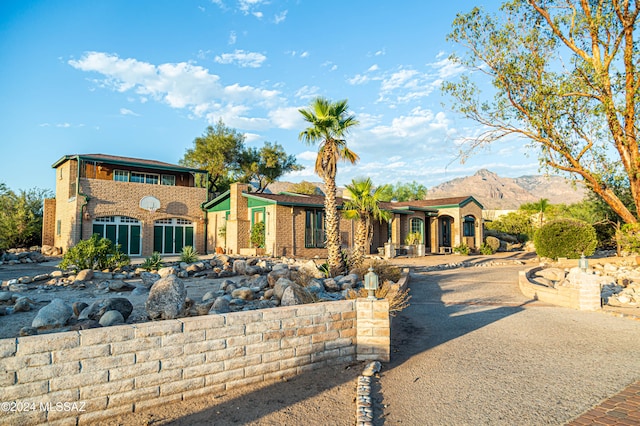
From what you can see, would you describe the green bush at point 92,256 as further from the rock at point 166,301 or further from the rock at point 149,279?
the rock at point 166,301

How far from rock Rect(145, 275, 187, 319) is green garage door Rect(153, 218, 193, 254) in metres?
19.2

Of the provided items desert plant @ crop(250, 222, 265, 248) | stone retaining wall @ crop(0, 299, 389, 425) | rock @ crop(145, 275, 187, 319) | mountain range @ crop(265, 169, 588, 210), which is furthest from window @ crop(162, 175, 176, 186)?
mountain range @ crop(265, 169, 588, 210)

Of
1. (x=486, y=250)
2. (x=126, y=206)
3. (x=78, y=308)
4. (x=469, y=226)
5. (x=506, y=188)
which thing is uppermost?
(x=506, y=188)

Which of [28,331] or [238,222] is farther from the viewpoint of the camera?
[238,222]

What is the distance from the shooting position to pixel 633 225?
593 inches

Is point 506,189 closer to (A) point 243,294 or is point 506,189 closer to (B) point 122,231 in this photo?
(B) point 122,231

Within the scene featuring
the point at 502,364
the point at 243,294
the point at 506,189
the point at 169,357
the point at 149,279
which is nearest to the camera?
the point at 169,357

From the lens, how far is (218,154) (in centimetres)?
3766

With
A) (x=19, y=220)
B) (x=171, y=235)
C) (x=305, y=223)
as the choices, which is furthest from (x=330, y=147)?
(x=19, y=220)

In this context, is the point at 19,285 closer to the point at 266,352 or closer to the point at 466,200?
the point at 266,352

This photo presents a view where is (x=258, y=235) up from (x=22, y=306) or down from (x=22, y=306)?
up

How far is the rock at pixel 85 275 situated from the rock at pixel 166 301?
21.3 feet

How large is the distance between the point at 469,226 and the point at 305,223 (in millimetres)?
15496

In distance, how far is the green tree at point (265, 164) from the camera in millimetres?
39250
